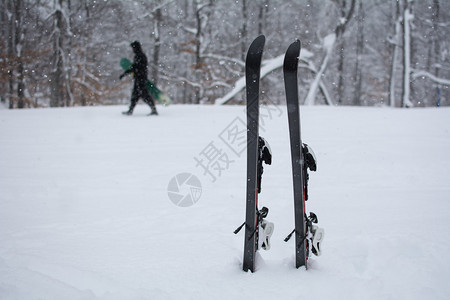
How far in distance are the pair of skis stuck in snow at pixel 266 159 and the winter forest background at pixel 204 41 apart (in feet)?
38.5

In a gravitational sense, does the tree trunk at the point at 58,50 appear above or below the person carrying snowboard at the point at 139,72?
above

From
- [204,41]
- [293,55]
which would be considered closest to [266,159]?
[293,55]

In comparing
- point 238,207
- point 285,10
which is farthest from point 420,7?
point 238,207

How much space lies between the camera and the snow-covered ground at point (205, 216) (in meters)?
1.96

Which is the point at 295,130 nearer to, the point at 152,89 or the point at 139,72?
the point at 139,72

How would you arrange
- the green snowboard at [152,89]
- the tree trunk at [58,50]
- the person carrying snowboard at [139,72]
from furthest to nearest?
the tree trunk at [58,50]
the green snowboard at [152,89]
the person carrying snowboard at [139,72]

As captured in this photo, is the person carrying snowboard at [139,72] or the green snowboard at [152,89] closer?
the person carrying snowboard at [139,72]

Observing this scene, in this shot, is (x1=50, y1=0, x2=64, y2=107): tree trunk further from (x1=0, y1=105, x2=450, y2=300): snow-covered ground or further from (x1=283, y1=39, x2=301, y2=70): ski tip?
(x1=283, y1=39, x2=301, y2=70): ski tip

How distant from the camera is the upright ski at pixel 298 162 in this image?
6.40 feet

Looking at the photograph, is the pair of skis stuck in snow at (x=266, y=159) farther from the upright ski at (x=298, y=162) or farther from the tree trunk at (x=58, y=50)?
the tree trunk at (x=58, y=50)

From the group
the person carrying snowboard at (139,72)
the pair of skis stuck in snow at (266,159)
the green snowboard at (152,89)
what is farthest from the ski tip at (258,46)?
the green snowboard at (152,89)

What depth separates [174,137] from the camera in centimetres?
621

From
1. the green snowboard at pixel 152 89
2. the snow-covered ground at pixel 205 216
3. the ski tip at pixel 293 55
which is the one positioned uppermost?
the green snowboard at pixel 152 89

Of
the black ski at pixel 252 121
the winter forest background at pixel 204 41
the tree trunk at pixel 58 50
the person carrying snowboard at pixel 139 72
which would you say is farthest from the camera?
the winter forest background at pixel 204 41
